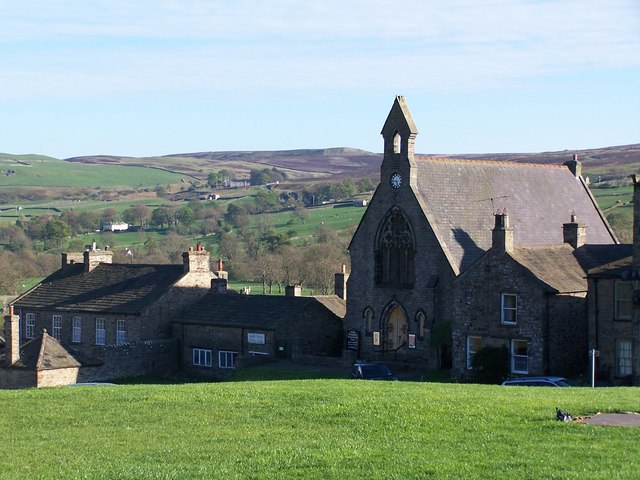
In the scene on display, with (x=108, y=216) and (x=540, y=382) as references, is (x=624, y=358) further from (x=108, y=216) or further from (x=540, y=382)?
(x=108, y=216)

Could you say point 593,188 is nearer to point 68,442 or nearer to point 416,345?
point 416,345

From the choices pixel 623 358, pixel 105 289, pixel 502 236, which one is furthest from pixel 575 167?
pixel 105 289

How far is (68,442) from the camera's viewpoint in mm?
27281

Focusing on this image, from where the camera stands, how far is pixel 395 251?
5669 centimetres

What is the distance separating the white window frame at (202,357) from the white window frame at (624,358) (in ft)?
77.2

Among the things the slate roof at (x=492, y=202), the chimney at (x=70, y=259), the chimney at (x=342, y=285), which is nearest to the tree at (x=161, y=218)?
the chimney at (x=70, y=259)

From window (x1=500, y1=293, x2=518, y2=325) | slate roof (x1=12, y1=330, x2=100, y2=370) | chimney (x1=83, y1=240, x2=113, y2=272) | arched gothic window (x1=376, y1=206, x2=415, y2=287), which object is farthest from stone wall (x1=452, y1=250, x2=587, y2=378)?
chimney (x1=83, y1=240, x2=113, y2=272)

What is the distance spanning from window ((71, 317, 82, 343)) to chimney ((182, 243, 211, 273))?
7055 millimetres

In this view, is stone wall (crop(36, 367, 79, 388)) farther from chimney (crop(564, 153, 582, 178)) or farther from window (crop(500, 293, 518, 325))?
chimney (crop(564, 153, 582, 178))

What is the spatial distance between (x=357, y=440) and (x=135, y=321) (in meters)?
39.6

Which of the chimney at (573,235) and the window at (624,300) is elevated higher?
the chimney at (573,235)

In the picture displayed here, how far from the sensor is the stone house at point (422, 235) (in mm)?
54000

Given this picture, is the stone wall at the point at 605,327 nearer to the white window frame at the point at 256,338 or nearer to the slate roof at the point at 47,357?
the white window frame at the point at 256,338

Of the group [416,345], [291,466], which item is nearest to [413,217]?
[416,345]
